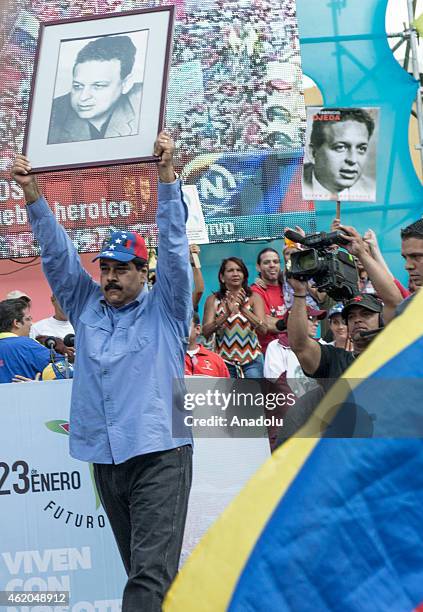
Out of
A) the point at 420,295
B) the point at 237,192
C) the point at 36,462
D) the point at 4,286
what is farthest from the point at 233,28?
the point at 420,295

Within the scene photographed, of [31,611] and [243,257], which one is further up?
[243,257]

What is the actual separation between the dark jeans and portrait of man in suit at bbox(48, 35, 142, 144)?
1.50 meters

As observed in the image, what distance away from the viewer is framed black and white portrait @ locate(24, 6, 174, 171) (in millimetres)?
5008

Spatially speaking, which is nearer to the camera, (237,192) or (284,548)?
(284,548)

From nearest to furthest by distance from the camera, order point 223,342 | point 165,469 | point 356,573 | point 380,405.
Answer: point 356,573 < point 380,405 < point 165,469 < point 223,342

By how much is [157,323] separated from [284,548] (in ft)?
7.62

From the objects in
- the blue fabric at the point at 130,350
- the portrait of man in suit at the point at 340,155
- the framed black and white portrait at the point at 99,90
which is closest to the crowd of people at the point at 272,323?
the blue fabric at the point at 130,350

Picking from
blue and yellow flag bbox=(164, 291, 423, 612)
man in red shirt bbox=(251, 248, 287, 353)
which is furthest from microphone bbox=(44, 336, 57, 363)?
blue and yellow flag bbox=(164, 291, 423, 612)

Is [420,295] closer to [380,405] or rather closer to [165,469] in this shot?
[380,405]

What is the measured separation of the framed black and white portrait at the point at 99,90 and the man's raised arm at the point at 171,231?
0.32 feet

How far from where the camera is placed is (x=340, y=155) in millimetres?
10445

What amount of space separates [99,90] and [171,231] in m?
0.82

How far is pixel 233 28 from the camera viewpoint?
11.2 metres

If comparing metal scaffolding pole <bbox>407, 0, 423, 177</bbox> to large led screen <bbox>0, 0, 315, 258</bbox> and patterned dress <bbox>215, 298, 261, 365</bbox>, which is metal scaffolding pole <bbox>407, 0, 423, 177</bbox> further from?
patterned dress <bbox>215, 298, 261, 365</bbox>
